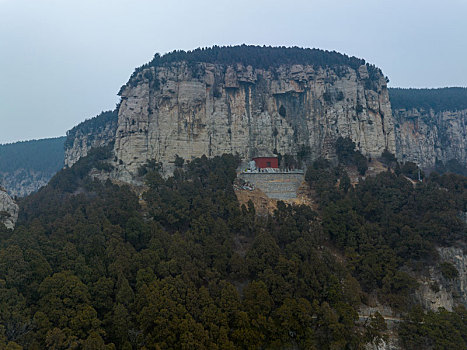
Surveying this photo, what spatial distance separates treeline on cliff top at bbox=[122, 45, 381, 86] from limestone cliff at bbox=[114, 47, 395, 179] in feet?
4.00

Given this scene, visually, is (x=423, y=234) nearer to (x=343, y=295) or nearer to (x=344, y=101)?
(x=343, y=295)

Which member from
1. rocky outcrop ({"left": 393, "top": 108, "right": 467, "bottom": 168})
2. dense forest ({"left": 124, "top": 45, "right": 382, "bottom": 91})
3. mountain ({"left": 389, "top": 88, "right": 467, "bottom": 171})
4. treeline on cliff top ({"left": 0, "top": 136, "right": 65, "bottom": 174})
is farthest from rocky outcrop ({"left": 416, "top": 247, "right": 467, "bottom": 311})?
treeline on cliff top ({"left": 0, "top": 136, "right": 65, "bottom": 174})

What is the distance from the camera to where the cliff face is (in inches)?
1751

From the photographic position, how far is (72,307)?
21.7 m

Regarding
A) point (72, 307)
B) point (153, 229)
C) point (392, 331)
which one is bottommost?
point (392, 331)

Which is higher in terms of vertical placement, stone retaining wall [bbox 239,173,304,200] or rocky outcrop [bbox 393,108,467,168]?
rocky outcrop [bbox 393,108,467,168]

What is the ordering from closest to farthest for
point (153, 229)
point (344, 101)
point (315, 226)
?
1. point (153, 229)
2. point (315, 226)
3. point (344, 101)

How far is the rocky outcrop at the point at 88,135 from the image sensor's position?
56691 millimetres

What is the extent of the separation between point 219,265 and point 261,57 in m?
34.0

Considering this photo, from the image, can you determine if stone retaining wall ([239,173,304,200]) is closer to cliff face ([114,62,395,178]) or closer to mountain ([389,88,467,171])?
cliff face ([114,62,395,178])

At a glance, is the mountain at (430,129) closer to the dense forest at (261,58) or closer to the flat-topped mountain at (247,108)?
the flat-topped mountain at (247,108)

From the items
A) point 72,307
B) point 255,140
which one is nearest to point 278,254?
point 72,307

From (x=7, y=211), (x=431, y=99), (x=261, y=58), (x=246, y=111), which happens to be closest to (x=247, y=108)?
(x=246, y=111)

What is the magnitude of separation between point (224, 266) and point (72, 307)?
10168 mm
